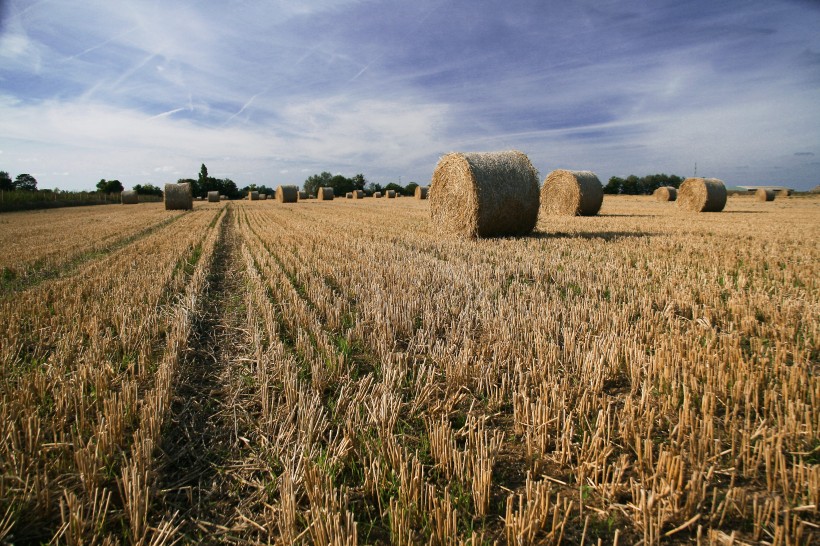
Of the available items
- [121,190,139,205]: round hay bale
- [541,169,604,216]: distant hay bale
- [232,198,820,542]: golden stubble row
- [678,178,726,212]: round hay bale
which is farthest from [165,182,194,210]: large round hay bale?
[678,178,726,212]: round hay bale

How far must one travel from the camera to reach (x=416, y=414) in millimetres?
2533

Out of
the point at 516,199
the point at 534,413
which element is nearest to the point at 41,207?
the point at 516,199

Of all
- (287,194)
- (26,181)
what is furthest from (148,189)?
(287,194)

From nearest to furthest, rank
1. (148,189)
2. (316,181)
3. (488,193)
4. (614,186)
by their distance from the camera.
Answer: (488,193), (614,186), (148,189), (316,181)

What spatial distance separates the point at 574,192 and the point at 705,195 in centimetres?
829

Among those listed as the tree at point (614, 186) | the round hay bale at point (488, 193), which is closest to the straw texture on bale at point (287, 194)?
the round hay bale at point (488, 193)

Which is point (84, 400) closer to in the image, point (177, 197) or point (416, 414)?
point (416, 414)

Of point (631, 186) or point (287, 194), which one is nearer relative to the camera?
point (287, 194)

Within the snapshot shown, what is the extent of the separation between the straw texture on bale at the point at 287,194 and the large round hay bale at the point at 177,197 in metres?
13.0

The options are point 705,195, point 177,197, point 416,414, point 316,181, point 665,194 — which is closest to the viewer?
point 416,414

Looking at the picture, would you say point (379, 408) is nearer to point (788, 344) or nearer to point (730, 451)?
point (730, 451)

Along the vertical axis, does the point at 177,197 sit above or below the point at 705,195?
above

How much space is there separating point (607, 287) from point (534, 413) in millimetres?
3566

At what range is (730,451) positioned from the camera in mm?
2020
